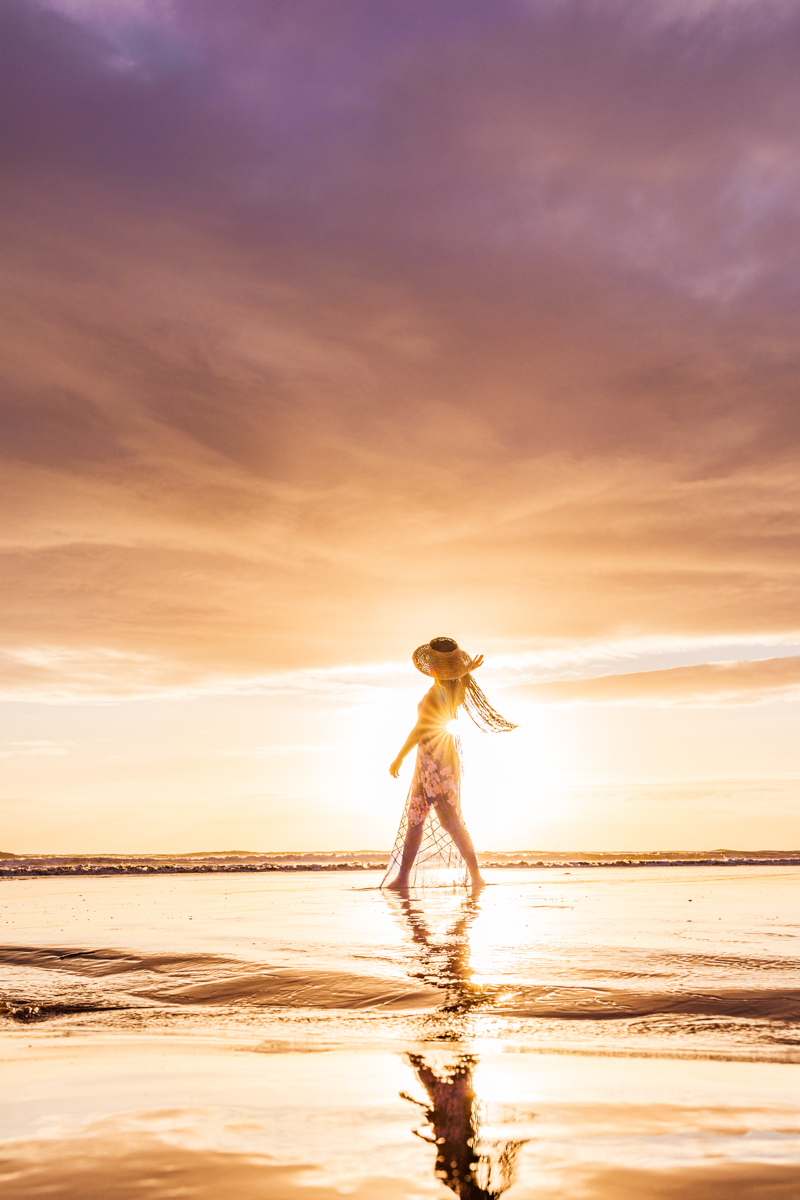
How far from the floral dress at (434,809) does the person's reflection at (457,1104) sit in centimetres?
680

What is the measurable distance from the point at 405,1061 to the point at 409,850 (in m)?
9.35

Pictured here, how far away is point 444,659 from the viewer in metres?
13.1

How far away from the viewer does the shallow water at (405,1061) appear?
2.27m

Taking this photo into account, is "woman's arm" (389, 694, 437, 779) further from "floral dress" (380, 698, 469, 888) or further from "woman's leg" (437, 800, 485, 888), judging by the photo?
"woman's leg" (437, 800, 485, 888)

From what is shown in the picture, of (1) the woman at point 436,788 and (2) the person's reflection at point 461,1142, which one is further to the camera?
(1) the woman at point 436,788

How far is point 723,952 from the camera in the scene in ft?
19.6

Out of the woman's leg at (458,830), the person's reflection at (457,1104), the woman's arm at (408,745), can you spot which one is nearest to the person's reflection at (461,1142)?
the person's reflection at (457,1104)

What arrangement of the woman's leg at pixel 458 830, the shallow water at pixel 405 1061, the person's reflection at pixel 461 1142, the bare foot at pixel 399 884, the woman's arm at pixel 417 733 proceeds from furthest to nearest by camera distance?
the woman's arm at pixel 417 733 < the bare foot at pixel 399 884 < the woman's leg at pixel 458 830 < the shallow water at pixel 405 1061 < the person's reflection at pixel 461 1142

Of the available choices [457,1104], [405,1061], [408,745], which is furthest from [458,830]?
[457,1104]

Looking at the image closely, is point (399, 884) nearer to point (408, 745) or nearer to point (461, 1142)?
point (408, 745)

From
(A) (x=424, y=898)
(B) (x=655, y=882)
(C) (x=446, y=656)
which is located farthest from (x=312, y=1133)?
(B) (x=655, y=882)

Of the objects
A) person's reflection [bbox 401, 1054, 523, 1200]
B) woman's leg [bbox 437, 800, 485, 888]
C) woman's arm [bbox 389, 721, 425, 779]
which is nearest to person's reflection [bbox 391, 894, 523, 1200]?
person's reflection [bbox 401, 1054, 523, 1200]

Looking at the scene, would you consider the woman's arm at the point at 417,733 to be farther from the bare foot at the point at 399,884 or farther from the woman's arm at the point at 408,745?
the bare foot at the point at 399,884

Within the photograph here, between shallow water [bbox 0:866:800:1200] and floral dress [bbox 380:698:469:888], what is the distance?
4.88 meters
